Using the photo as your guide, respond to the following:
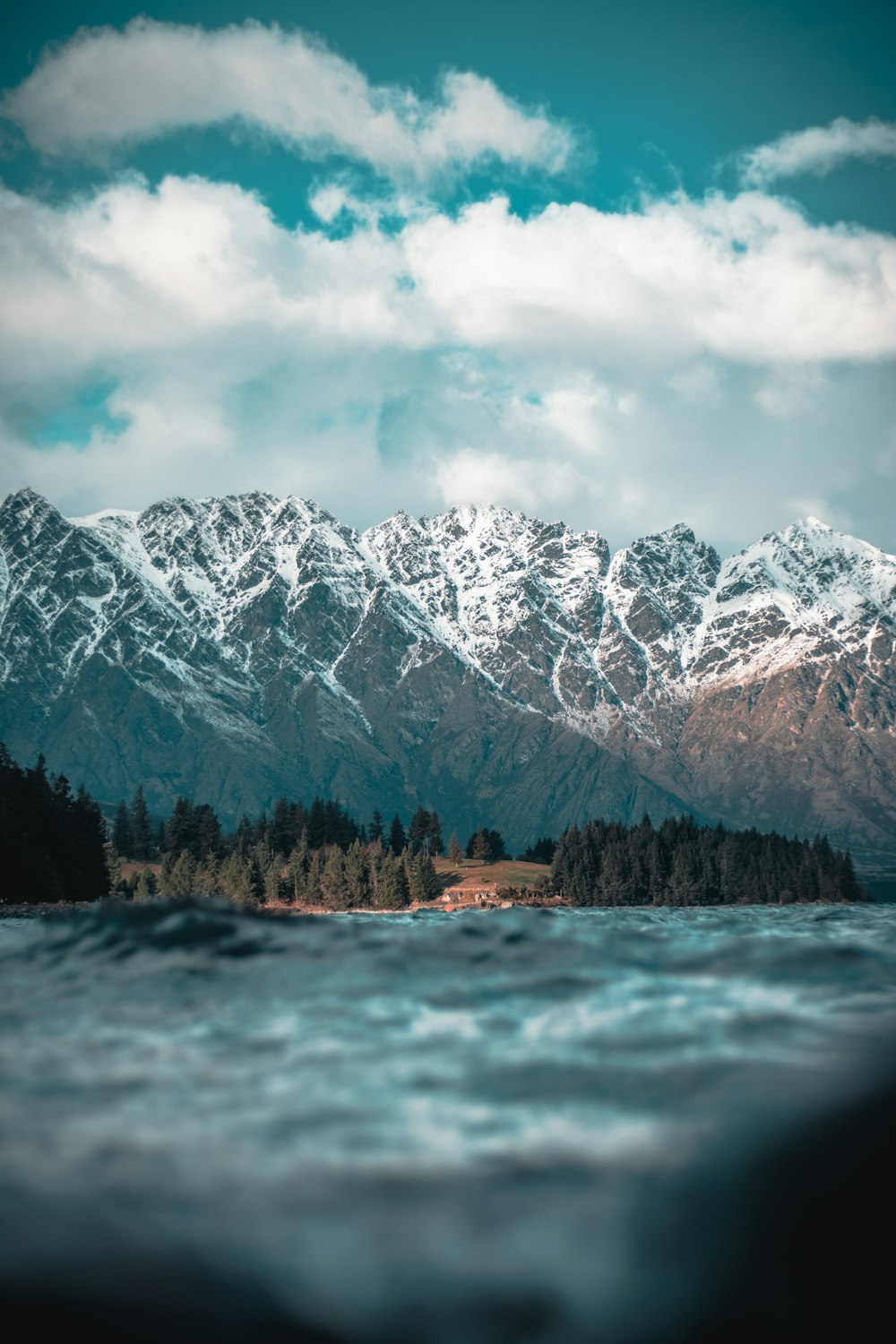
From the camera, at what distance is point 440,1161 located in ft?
27.9

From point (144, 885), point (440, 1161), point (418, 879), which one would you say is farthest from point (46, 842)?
point (440, 1161)

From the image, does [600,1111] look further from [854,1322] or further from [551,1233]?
[854,1322]

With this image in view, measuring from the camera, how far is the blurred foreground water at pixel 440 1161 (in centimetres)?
717

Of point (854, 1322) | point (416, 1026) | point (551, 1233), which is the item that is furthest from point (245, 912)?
point (854, 1322)

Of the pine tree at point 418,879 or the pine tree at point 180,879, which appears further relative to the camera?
the pine tree at point 418,879

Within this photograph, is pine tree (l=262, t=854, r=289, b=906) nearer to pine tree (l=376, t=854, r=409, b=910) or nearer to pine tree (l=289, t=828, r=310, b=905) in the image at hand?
pine tree (l=289, t=828, r=310, b=905)

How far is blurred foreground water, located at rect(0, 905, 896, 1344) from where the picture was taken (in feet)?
23.5

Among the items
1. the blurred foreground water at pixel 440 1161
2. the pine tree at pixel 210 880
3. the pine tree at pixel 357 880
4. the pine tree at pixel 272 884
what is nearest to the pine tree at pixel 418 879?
the pine tree at pixel 357 880

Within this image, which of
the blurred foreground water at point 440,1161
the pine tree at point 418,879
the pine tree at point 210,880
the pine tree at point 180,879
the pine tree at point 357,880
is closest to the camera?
the blurred foreground water at point 440,1161

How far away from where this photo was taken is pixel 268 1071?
10695mm

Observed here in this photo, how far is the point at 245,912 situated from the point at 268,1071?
29.7 ft

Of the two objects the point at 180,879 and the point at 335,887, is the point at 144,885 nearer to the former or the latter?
the point at 180,879

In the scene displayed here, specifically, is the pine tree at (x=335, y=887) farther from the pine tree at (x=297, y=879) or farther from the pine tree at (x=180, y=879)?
the pine tree at (x=180, y=879)

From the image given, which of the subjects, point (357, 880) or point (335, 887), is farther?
point (357, 880)
